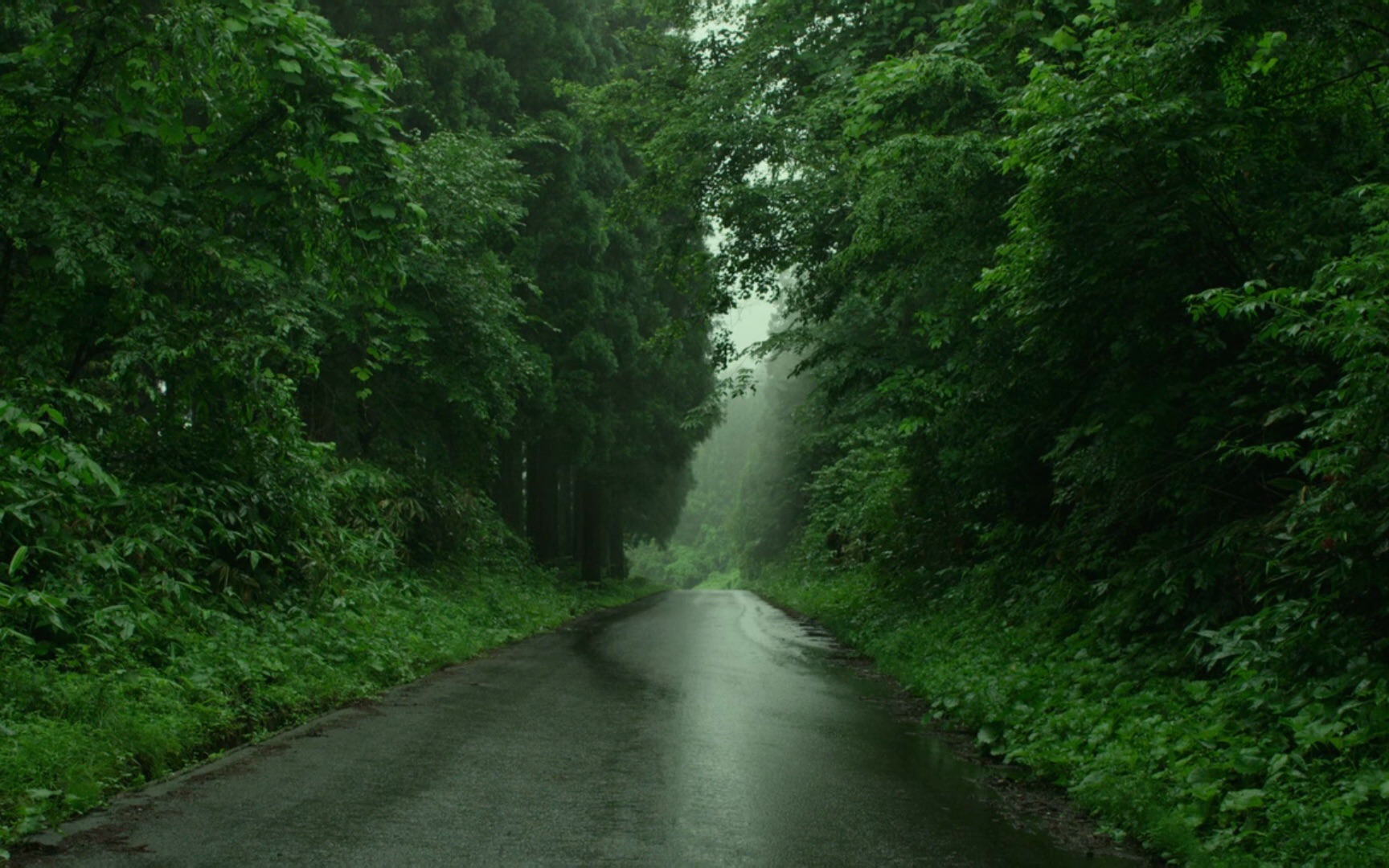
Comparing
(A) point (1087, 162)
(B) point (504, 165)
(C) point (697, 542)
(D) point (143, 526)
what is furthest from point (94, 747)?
(C) point (697, 542)

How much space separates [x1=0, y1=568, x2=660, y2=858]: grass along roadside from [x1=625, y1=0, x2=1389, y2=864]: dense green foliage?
503 cm

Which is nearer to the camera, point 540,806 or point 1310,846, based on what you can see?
point 1310,846

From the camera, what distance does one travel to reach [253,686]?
7.49 m

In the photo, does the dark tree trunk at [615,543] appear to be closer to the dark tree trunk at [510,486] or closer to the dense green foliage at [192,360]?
the dark tree trunk at [510,486]

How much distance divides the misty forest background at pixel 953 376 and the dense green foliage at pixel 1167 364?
0.03 metres

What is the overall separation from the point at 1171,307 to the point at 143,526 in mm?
7977

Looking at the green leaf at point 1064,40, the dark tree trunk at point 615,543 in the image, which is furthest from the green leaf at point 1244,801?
the dark tree trunk at point 615,543

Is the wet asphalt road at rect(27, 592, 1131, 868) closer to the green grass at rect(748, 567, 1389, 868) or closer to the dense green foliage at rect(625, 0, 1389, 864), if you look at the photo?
the green grass at rect(748, 567, 1389, 868)

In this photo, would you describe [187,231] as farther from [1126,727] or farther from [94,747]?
[1126,727]

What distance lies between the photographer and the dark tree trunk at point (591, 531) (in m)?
29.5

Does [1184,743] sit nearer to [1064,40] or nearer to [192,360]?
[1064,40]

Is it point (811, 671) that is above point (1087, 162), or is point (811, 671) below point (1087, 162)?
below

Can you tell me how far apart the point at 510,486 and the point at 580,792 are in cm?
2109

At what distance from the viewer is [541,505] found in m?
27.2
